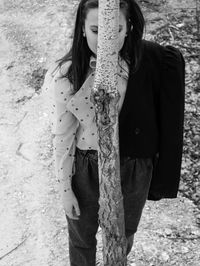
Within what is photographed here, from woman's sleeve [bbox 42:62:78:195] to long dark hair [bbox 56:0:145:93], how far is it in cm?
5

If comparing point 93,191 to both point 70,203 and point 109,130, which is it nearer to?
point 70,203

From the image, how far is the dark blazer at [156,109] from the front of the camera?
2.20 meters

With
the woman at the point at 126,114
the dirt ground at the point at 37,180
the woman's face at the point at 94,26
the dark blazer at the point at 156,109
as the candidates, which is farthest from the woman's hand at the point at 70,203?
the dirt ground at the point at 37,180

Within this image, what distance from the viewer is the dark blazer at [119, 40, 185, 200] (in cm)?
220

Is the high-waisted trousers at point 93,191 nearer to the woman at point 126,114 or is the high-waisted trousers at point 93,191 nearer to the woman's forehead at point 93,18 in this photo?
the woman at point 126,114

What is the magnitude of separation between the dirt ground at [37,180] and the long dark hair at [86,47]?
5.08ft

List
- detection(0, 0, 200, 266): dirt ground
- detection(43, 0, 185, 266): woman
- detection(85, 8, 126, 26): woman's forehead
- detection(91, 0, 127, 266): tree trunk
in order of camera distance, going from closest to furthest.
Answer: detection(91, 0, 127, 266): tree trunk, detection(85, 8, 126, 26): woman's forehead, detection(43, 0, 185, 266): woman, detection(0, 0, 200, 266): dirt ground

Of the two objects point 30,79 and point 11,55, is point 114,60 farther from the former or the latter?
point 11,55

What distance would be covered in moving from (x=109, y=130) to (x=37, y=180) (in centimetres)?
208

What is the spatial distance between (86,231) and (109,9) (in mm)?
1234

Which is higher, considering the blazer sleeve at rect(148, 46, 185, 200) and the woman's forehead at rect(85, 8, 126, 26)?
the woman's forehead at rect(85, 8, 126, 26)

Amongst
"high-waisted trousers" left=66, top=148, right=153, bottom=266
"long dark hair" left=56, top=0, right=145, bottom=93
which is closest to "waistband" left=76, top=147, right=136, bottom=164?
"high-waisted trousers" left=66, top=148, right=153, bottom=266

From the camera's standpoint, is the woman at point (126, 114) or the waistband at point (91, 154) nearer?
the woman at point (126, 114)

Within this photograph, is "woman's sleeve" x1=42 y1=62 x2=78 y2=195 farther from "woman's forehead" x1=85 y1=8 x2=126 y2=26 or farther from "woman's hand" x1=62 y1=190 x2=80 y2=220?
"woman's forehead" x1=85 y1=8 x2=126 y2=26
